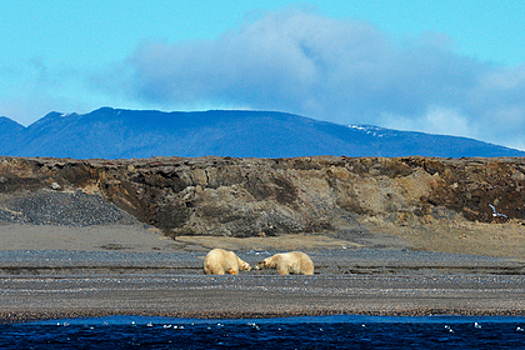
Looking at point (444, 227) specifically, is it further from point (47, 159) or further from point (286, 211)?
point (47, 159)

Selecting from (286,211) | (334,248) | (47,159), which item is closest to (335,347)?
(334,248)

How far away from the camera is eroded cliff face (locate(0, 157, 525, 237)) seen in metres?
33.0

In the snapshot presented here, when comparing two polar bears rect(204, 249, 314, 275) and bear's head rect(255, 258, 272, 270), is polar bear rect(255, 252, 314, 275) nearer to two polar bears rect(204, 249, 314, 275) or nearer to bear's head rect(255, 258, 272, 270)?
two polar bears rect(204, 249, 314, 275)

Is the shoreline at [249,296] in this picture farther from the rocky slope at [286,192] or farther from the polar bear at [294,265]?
the rocky slope at [286,192]

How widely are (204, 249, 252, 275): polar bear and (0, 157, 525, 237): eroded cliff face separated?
433 inches

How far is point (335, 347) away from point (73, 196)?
2453 cm

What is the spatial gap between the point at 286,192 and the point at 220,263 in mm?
15498

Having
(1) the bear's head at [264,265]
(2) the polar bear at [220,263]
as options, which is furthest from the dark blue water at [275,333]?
(1) the bear's head at [264,265]

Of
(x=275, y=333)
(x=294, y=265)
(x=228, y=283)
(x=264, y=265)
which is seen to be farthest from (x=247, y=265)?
(x=275, y=333)

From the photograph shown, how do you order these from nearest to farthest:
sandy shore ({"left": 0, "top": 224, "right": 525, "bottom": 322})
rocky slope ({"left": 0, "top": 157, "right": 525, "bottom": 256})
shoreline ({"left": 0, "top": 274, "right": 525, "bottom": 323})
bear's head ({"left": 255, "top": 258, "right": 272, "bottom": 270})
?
1. shoreline ({"left": 0, "top": 274, "right": 525, "bottom": 323})
2. sandy shore ({"left": 0, "top": 224, "right": 525, "bottom": 322})
3. bear's head ({"left": 255, "top": 258, "right": 272, "bottom": 270})
4. rocky slope ({"left": 0, "top": 157, "right": 525, "bottom": 256})

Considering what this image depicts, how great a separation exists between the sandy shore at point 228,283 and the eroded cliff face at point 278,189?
15.8 feet

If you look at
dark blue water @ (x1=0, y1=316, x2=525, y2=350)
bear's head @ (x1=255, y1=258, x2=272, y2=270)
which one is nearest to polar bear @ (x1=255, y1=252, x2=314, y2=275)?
bear's head @ (x1=255, y1=258, x2=272, y2=270)

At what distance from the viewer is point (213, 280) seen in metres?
18.2

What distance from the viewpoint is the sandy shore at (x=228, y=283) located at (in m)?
14.8
